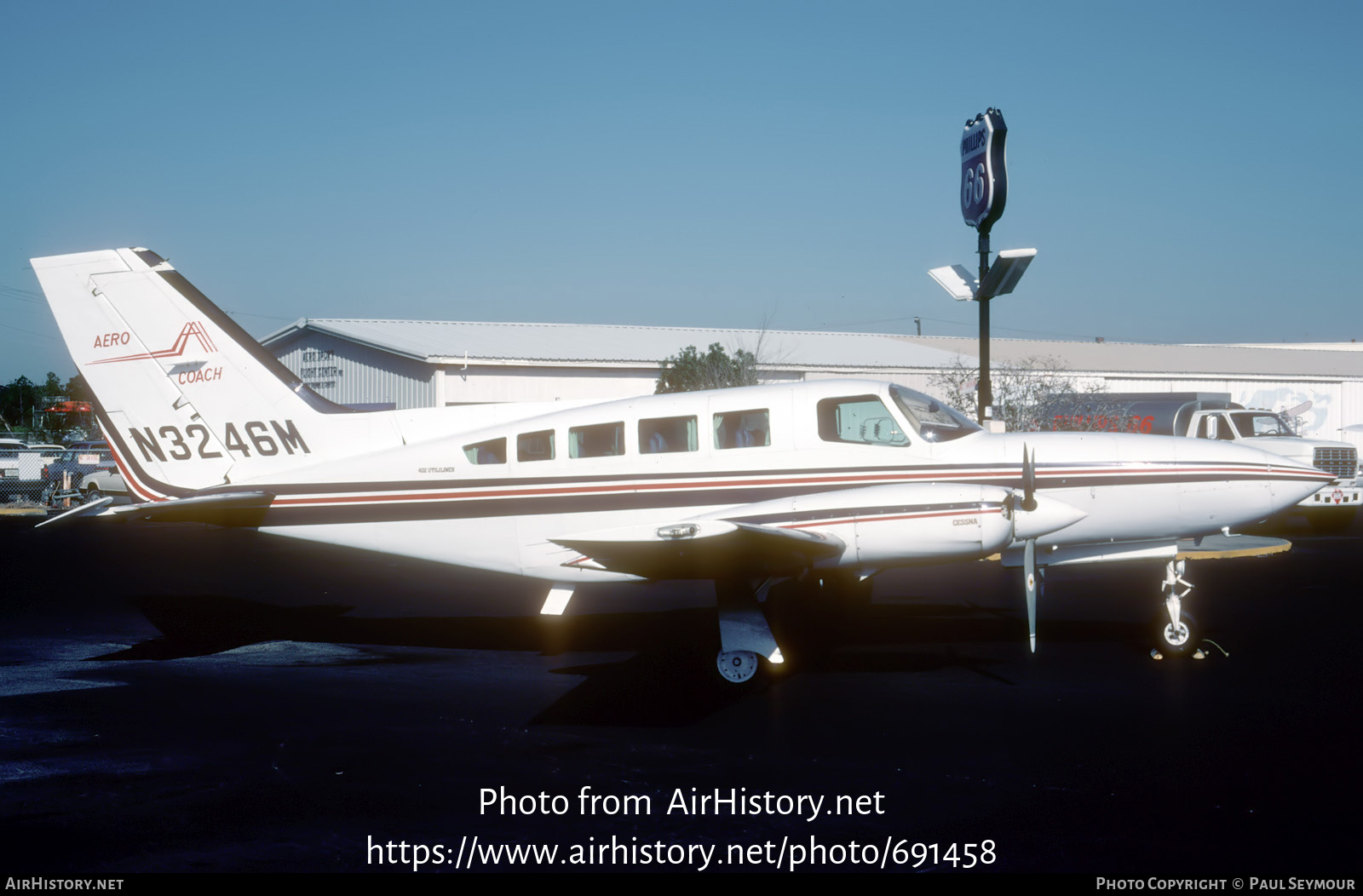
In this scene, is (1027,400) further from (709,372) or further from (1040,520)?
(1040,520)

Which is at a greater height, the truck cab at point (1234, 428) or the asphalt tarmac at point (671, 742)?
the truck cab at point (1234, 428)

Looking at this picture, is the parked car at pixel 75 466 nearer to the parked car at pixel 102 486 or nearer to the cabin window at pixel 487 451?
the parked car at pixel 102 486

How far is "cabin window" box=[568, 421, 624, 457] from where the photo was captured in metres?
10.4

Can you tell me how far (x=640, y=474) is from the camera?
10.4m

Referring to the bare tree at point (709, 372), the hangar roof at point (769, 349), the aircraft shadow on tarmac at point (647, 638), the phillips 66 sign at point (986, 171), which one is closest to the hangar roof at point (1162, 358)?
the hangar roof at point (769, 349)

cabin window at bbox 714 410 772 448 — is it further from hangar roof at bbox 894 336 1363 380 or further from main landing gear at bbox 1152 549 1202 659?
hangar roof at bbox 894 336 1363 380

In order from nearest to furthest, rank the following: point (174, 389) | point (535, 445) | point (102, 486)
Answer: point (535, 445), point (174, 389), point (102, 486)

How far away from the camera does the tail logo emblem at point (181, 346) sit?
37.1ft

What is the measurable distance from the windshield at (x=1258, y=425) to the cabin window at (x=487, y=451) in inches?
760

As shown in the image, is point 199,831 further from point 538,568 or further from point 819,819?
point 538,568

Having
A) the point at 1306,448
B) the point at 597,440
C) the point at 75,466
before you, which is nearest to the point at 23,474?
the point at 75,466

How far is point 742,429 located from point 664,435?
Result: 0.75m

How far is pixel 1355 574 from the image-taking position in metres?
16.1

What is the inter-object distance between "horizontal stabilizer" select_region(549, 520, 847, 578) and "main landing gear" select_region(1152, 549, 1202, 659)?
3.27m
